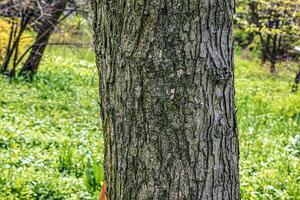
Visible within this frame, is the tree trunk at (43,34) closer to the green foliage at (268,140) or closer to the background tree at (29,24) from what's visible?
the background tree at (29,24)

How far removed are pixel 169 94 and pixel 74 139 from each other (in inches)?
177

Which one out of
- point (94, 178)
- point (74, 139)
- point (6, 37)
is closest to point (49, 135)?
point (74, 139)

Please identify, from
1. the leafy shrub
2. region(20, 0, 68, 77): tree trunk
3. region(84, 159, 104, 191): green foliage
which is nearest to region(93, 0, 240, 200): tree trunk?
region(84, 159, 104, 191): green foliage

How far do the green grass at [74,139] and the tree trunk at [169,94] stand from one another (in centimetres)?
228

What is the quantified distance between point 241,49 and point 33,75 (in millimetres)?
11881

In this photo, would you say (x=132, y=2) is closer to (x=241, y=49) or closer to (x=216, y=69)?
(x=216, y=69)

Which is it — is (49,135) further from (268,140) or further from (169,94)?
(169,94)

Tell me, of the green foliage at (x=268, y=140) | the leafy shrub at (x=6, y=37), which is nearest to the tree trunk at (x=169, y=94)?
the green foliage at (x=268, y=140)

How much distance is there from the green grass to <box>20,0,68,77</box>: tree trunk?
0.28m

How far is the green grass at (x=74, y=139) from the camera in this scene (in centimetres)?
408

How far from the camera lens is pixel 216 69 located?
1.64 m

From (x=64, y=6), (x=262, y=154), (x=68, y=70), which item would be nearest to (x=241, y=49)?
(x=68, y=70)

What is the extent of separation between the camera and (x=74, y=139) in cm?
598

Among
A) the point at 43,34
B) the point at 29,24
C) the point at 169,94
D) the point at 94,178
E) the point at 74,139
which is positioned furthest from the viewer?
the point at 29,24
